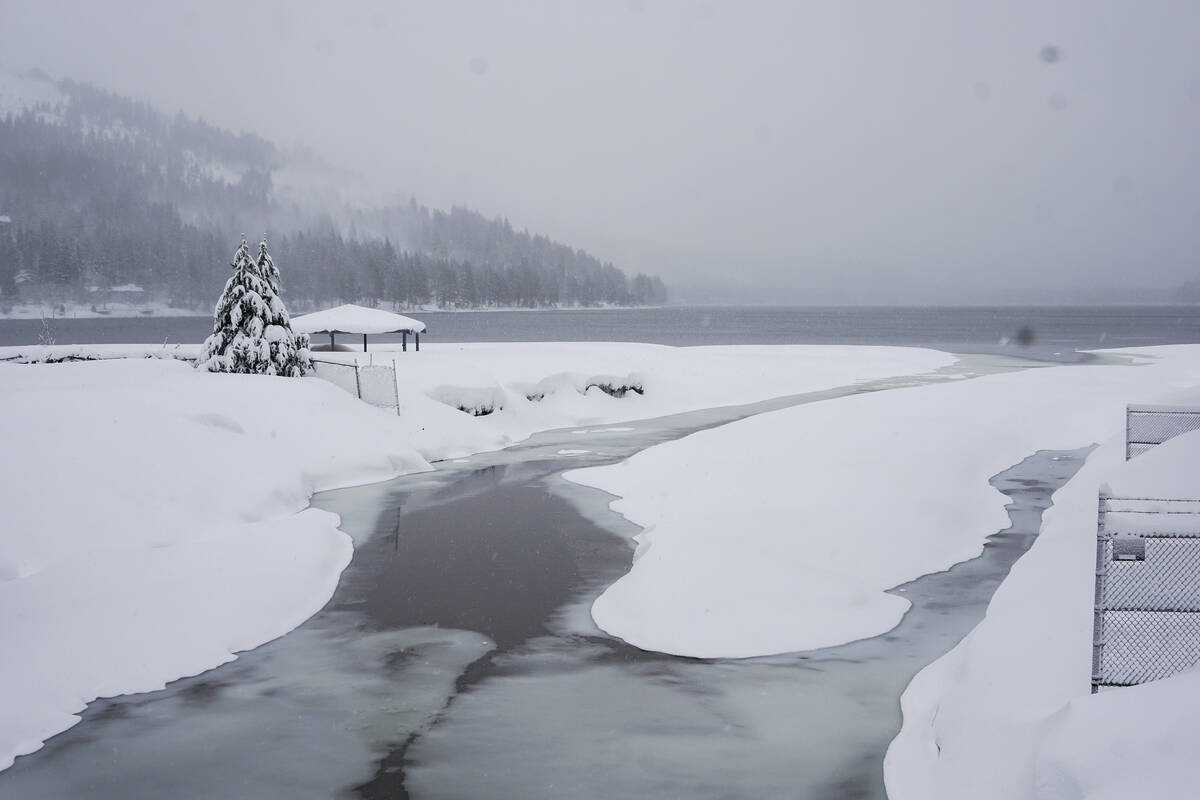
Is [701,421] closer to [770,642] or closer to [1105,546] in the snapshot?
[770,642]

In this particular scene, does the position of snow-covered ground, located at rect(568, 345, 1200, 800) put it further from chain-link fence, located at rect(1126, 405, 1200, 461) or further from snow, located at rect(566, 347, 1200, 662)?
chain-link fence, located at rect(1126, 405, 1200, 461)

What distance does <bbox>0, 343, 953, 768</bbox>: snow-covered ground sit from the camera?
11523 millimetres

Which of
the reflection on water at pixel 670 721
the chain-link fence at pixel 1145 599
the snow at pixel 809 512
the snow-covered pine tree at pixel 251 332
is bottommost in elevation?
the reflection on water at pixel 670 721

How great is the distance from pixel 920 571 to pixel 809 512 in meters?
3.02

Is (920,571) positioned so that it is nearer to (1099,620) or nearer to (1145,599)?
(1145,599)

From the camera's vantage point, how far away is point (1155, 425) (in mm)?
21203

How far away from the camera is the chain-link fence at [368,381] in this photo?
30.4m

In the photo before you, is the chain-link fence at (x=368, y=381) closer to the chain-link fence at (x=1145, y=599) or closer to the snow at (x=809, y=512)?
the snow at (x=809, y=512)

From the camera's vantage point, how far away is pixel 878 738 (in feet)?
30.3

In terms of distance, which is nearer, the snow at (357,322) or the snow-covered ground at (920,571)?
the snow-covered ground at (920,571)

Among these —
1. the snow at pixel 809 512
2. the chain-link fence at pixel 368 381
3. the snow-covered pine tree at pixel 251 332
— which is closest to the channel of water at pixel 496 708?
the snow at pixel 809 512

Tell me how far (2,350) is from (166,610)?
40.0m

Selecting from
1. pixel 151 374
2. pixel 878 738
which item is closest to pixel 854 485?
pixel 878 738

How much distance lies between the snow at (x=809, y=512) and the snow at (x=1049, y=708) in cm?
136
